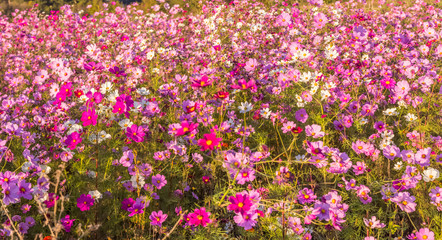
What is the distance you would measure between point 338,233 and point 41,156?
216 cm

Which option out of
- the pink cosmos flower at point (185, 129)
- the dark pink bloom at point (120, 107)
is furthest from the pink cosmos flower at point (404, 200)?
the dark pink bloom at point (120, 107)

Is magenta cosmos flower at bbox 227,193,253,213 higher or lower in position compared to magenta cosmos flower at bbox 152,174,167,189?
higher

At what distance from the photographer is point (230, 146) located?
2611 mm

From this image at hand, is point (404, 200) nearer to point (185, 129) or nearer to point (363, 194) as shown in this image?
point (363, 194)

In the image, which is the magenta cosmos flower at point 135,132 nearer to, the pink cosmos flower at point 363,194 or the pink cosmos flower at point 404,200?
the pink cosmos flower at point 363,194

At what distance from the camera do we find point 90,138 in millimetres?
2191

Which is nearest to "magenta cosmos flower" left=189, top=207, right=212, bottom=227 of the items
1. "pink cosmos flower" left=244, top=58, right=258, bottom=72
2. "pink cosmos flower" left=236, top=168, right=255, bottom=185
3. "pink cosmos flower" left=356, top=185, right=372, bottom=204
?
"pink cosmos flower" left=236, top=168, right=255, bottom=185

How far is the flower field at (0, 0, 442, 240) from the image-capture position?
5.63 ft

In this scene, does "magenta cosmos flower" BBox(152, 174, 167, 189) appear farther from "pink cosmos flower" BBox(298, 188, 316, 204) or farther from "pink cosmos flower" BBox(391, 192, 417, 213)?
"pink cosmos flower" BBox(391, 192, 417, 213)

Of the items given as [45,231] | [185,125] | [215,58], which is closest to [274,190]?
[185,125]

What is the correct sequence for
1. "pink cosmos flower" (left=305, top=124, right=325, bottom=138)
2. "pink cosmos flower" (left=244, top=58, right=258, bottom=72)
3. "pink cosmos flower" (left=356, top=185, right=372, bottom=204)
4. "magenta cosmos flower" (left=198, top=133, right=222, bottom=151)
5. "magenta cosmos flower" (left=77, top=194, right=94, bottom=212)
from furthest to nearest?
"pink cosmos flower" (left=244, top=58, right=258, bottom=72) → "pink cosmos flower" (left=305, top=124, right=325, bottom=138) → "pink cosmos flower" (left=356, top=185, right=372, bottom=204) → "magenta cosmos flower" (left=77, top=194, right=94, bottom=212) → "magenta cosmos flower" (left=198, top=133, right=222, bottom=151)

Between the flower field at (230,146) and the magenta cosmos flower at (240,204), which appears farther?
the flower field at (230,146)

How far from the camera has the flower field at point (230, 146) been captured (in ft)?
5.63

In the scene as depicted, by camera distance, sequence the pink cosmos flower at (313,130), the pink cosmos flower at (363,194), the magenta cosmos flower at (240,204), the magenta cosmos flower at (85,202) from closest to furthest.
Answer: the magenta cosmos flower at (240,204)
the magenta cosmos flower at (85,202)
the pink cosmos flower at (363,194)
the pink cosmos flower at (313,130)
